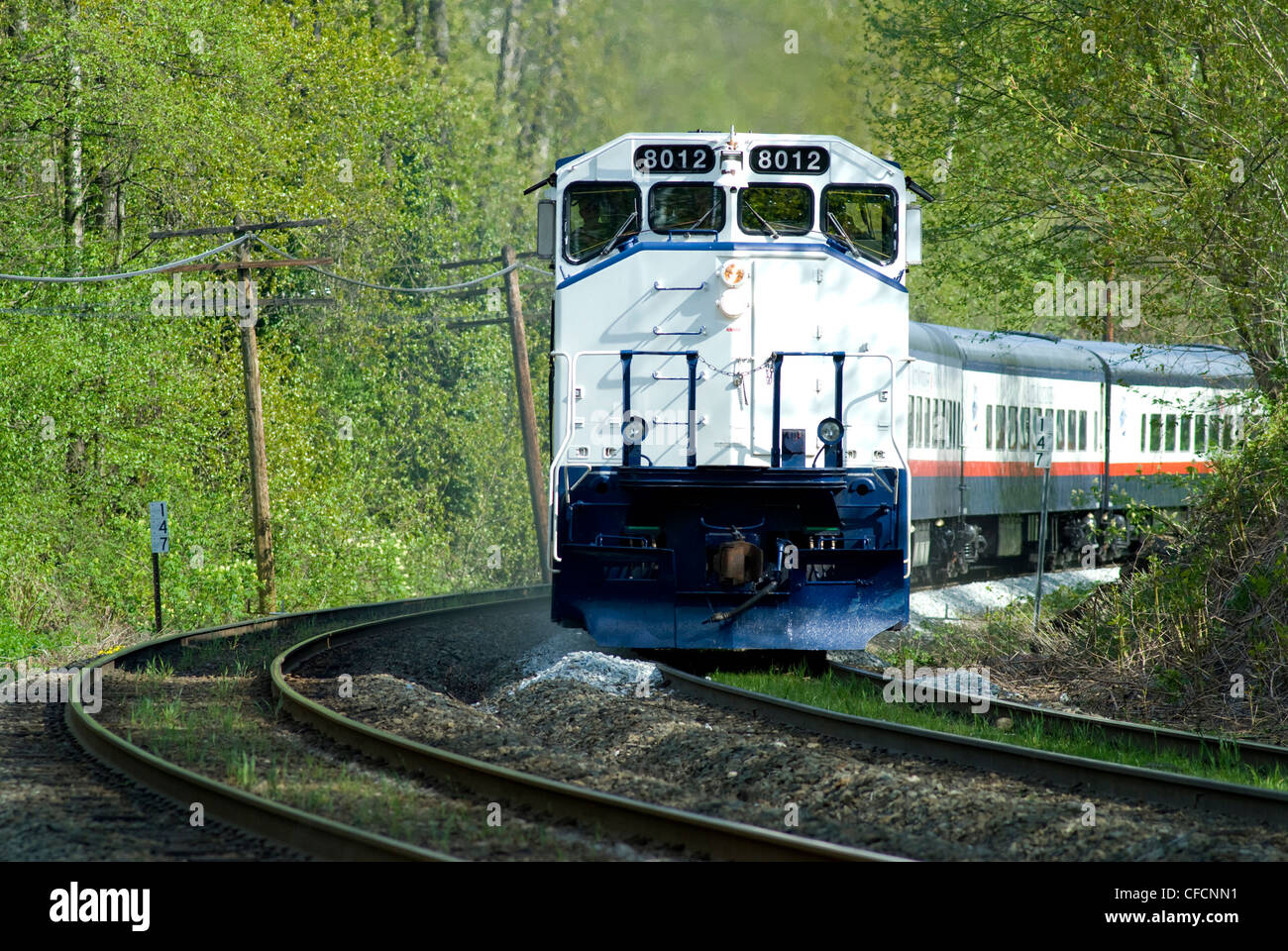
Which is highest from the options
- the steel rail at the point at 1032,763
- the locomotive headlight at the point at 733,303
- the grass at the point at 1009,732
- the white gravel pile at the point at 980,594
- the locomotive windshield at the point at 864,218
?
the locomotive windshield at the point at 864,218

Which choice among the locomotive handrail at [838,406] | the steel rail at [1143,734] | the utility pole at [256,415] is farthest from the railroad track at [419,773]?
the utility pole at [256,415]

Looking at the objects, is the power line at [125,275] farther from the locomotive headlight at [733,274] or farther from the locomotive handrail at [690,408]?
the locomotive headlight at [733,274]

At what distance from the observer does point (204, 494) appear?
971 inches

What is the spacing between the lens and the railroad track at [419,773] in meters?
6.30

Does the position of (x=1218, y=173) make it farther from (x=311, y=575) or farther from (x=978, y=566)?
(x=311, y=575)

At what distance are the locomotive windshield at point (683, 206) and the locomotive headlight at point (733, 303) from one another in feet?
2.40

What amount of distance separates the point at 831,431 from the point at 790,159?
2.38 metres

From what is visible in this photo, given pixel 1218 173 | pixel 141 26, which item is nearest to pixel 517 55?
pixel 141 26

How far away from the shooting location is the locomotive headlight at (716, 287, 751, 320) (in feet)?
38.3

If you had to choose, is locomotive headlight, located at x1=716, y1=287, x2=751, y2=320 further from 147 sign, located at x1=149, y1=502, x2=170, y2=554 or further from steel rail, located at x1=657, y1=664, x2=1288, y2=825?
147 sign, located at x1=149, y1=502, x2=170, y2=554

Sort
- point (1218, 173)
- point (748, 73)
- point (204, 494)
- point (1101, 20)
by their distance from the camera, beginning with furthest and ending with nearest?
point (748, 73) < point (204, 494) < point (1101, 20) < point (1218, 173)
